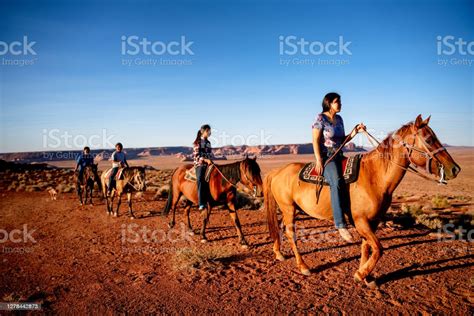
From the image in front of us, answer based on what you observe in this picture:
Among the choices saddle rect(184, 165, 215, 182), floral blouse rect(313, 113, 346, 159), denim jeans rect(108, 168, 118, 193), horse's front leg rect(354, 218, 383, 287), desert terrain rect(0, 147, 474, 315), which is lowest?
desert terrain rect(0, 147, 474, 315)

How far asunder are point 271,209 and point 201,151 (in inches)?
114

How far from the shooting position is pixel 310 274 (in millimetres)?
5875

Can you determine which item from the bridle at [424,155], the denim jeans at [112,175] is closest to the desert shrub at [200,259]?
the bridle at [424,155]

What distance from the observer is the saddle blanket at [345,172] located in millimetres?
5054

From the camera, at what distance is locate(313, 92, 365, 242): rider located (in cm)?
496

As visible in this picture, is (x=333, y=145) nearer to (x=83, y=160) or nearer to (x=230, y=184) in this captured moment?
(x=230, y=184)

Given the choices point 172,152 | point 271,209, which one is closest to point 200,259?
point 271,209

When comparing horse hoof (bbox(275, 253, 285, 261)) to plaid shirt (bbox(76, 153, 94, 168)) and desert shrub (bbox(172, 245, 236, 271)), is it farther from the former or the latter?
plaid shirt (bbox(76, 153, 94, 168))

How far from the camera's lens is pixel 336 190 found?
4957mm

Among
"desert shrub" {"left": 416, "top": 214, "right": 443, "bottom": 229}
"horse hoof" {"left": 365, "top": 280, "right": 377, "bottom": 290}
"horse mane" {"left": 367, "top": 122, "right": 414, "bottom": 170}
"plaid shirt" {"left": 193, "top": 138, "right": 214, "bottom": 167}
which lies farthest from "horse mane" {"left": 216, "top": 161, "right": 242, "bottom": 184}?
"desert shrub" {"left": 416, "top": 214, "right": 443, "bottom": 229}

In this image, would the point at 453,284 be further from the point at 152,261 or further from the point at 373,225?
the point at 152,261

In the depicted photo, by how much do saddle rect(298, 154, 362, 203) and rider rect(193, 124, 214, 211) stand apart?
140 inches

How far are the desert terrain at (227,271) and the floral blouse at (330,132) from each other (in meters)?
2.53

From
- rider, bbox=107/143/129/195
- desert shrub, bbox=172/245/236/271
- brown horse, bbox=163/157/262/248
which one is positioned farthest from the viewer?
rider, bbox=107/143/129/195
